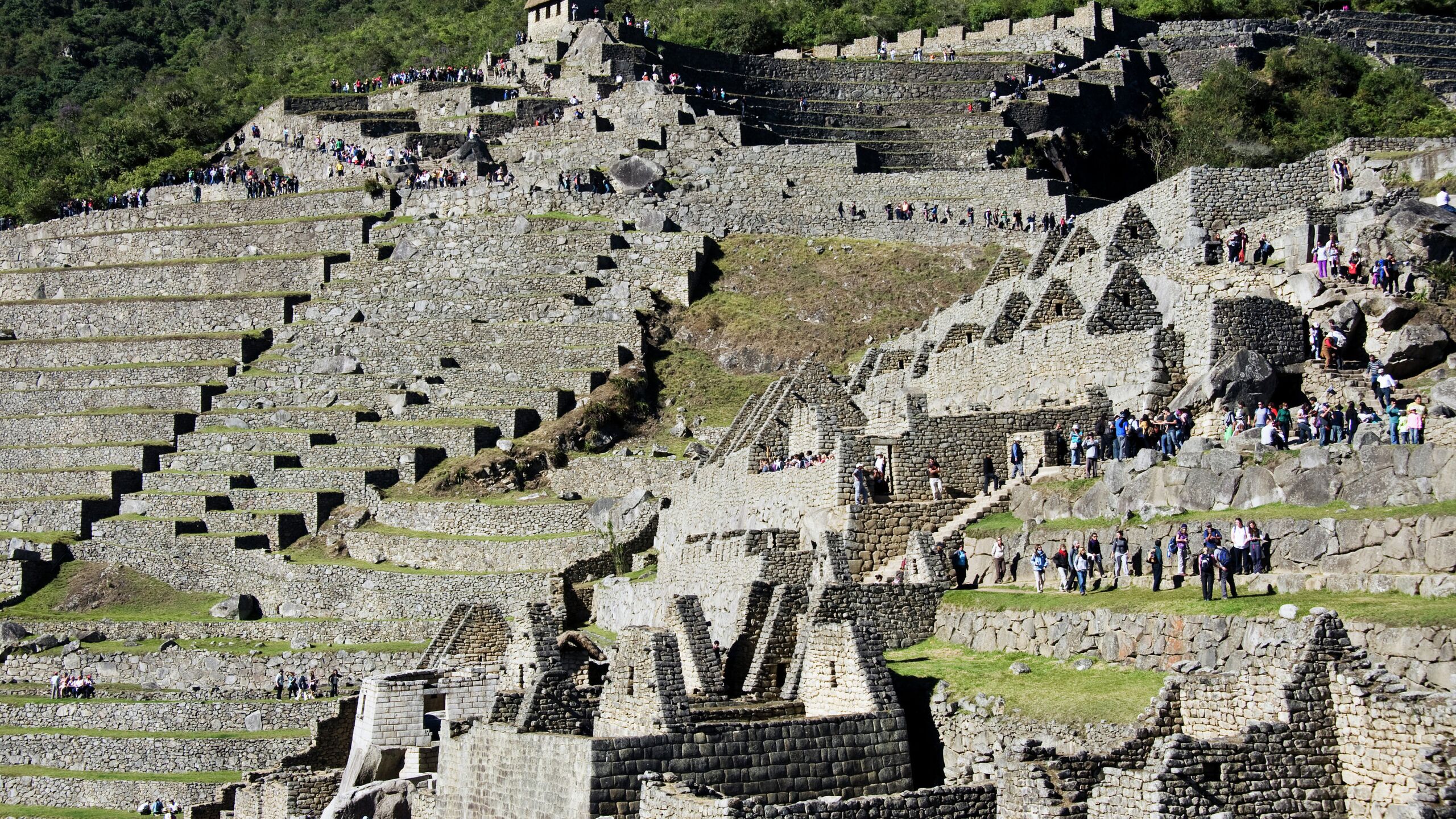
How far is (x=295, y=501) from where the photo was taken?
2010 inches

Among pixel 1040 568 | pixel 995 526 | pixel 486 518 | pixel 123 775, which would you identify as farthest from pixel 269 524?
pixel 1040 568

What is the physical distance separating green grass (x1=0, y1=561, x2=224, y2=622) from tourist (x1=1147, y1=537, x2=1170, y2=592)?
31.7 meters

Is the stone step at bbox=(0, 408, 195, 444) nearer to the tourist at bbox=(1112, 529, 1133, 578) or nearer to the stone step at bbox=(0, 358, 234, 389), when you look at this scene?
the stone step at bbox=(0, 358, 234, 389)

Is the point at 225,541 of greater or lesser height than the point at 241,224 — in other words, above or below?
below

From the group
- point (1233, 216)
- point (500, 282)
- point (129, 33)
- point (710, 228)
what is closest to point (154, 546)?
point (500, 282)

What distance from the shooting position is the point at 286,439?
53.6 metres

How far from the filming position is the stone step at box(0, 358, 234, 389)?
58969 millimetres

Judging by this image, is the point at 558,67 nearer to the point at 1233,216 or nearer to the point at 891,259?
the point at 891,259

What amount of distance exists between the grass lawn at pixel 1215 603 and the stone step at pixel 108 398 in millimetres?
39127

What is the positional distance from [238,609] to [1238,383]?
29.4m

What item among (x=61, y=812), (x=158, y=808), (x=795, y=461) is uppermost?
(x=795, y=461)

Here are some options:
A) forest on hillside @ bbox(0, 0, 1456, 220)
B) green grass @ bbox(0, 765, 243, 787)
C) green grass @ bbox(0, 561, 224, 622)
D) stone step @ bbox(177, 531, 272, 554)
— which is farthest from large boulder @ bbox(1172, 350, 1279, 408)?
forest on hillside @ bbox(0, 0, 1456, 220)

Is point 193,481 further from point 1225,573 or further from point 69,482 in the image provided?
point 1225,573

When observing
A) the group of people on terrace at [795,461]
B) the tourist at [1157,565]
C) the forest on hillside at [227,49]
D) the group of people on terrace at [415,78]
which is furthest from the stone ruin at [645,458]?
the forest on hillside at [227,49]
